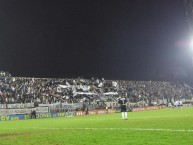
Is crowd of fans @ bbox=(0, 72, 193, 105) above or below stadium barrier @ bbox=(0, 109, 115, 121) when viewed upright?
above

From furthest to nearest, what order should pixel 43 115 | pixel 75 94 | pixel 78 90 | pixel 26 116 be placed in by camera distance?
1. pixel 78 90
2. pixel 75 94
3. pixel 43 115
4. pixel 26 116

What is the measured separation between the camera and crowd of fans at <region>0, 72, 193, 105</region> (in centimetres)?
5556

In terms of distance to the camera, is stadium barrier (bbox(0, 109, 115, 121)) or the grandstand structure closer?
stadium barrier (bbox(0, 109, 115, 121))

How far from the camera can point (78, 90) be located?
6819 cm

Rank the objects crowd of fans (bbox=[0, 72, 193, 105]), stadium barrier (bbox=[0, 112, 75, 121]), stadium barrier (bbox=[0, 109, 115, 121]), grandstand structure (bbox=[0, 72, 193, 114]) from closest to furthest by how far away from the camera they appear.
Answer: stadium barrier (bbox=[0, 112, 75, 121])
stadium barrier (bbox=[0, 109, 115, 121])
grandstand structure (bbox=[0, 72, 193, 114])
crowd of fans (bbox=[0, 72, 193, 105])

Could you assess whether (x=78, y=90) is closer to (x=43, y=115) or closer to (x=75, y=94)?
(x=75, y=94)

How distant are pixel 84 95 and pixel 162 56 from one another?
38032 mm

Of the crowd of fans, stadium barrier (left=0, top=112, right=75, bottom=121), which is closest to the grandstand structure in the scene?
the crowd of fans

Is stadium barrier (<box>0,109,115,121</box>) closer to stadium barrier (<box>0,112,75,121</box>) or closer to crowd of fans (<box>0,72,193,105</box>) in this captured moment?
stadium barrier (<box>0,112,75,121</box>)

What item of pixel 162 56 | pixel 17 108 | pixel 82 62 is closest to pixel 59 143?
pixel 17 108

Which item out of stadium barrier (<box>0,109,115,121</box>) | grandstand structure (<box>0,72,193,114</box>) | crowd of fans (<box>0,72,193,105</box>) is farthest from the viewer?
crowd of fans (<box>0,72,193,105</box>)

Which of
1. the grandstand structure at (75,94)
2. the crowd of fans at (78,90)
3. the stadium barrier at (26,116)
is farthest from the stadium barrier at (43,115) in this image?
the crowd of fans at (78,90)

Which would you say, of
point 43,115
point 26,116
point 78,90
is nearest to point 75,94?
point 78,90

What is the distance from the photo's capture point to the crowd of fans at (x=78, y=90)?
5556 cm
